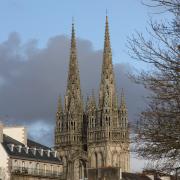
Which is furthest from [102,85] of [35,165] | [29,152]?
[35,165]

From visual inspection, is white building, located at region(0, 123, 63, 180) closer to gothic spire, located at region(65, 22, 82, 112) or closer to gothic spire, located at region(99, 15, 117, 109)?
gothic spire, located at region(99, 15, 117, 109)

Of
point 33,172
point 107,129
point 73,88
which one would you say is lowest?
point 33,172

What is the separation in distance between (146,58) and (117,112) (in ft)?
388

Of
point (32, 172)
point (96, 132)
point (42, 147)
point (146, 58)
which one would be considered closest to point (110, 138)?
point (96, 132)

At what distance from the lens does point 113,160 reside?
458 feet

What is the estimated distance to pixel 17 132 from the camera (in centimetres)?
10019

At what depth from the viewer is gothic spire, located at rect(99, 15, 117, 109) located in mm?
144225

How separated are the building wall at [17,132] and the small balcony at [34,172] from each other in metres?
5.29

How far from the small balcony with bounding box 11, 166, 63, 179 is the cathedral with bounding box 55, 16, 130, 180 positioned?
35.2 meters

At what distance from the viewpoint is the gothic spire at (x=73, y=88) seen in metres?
147

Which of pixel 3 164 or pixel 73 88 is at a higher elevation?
pixel 73 88

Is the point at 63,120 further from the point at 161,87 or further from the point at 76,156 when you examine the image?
the point at 161,87

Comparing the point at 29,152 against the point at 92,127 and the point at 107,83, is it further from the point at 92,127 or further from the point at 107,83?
the point at 107,83

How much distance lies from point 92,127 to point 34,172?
50442 mm
